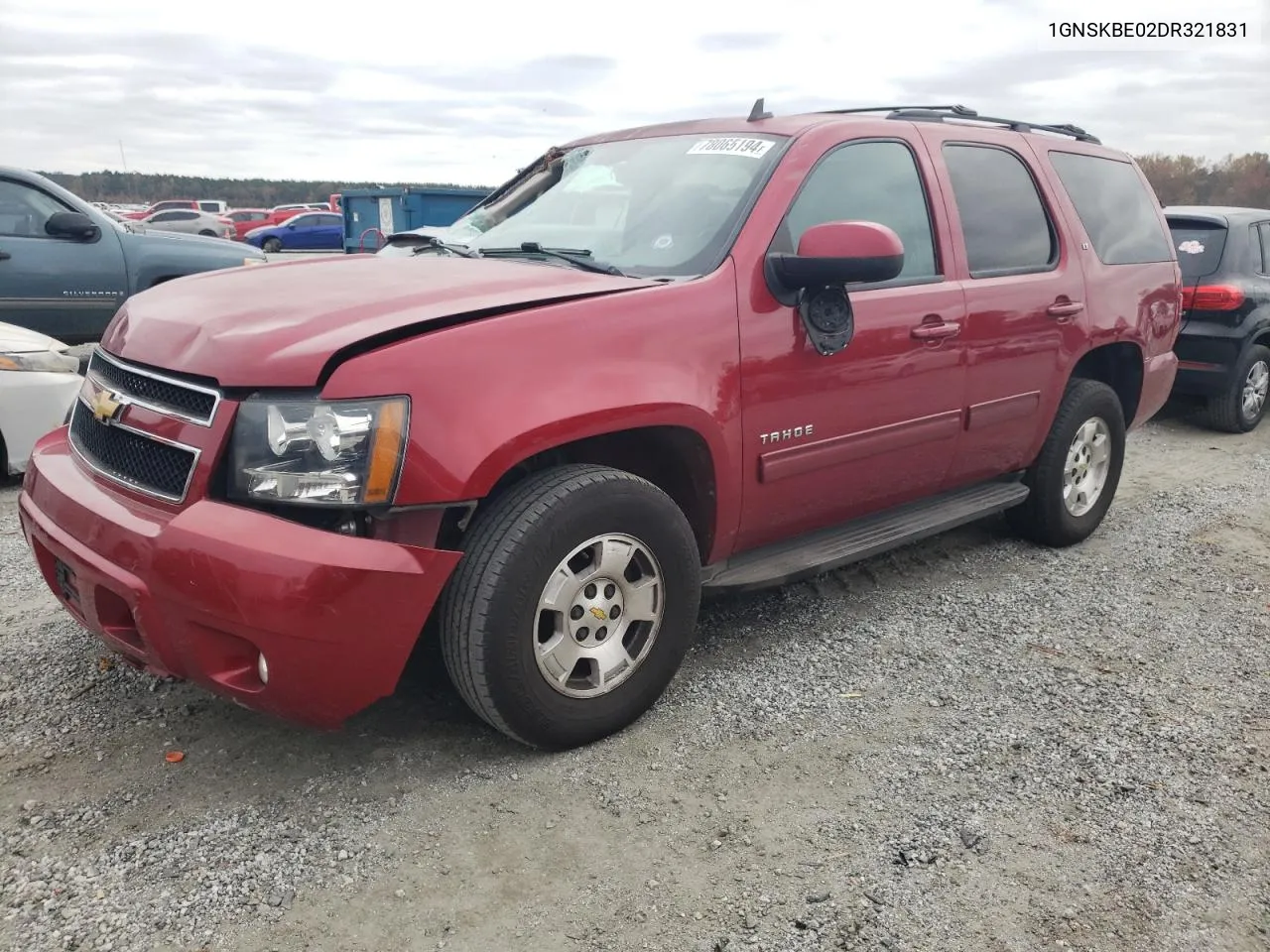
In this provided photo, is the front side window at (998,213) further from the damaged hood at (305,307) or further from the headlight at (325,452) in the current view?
the headlight at (325,452)

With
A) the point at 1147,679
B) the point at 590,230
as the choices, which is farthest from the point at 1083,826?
the point at 590,230

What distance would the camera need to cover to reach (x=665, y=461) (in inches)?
121

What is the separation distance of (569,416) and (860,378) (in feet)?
3.99

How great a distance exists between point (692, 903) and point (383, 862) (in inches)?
28.7

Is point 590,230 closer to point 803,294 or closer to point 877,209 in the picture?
point 803,294

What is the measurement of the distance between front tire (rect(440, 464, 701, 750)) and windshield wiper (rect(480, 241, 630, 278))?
70 centimetres

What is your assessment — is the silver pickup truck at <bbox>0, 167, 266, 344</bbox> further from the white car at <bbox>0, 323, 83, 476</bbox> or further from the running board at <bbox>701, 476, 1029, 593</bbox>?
the running board at <bbox>701, 476, 1029, 593</bbox>

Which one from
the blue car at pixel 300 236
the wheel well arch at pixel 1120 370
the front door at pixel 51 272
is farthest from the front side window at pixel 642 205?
the blue car at pixel 300 236

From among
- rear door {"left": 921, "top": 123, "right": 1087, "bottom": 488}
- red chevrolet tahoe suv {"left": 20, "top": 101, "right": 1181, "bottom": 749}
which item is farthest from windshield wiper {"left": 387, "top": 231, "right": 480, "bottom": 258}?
rear door {"left": 921, "top": 123, "right": 1087, "bottom": 488}

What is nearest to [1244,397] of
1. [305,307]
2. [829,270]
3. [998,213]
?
[998,213]

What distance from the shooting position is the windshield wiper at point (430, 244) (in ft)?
11.3

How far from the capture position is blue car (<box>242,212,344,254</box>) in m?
30.2

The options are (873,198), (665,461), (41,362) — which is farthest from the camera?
(41,362)

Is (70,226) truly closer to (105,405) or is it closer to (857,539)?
(105,405)
